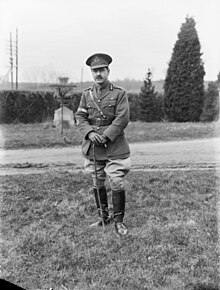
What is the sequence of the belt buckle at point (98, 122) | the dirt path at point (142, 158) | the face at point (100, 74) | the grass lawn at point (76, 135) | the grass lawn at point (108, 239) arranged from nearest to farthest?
1. the grass lawn at point (108, 239)
2. the face at point (100, 74)
3. the belt buckle at point (98, 122)
4. the dirt path at point (142, 158)
5. the grass lawn at point (76, 135)

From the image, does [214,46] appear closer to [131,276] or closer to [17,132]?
[131,276]

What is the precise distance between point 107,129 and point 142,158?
3162mm

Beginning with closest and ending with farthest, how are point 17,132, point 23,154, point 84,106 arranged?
point 84,106, point 17,132, point 23,154

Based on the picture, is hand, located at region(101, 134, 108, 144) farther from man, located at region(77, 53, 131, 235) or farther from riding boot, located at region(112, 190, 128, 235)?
riding boot, located at region(112, 190, 128, 235)

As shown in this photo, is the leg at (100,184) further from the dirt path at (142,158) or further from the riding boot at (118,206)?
the dirt path at (142,158)

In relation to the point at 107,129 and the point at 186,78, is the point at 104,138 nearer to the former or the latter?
the point at 107,129

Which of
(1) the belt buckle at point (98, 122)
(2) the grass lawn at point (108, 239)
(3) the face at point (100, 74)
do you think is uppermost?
(3) the face at point (100, 74)

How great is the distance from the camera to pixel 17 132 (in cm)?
594

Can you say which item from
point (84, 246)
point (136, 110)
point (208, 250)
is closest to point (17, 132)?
point (136, 110)

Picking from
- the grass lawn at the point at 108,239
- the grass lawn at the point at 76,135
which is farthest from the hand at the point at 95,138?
the grass lawn at the point at 76,135

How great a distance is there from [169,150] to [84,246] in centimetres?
414

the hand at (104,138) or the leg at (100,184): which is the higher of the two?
the hand at (104,138)

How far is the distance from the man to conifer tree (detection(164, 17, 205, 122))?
0.58 metres

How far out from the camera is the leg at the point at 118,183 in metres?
3.17
